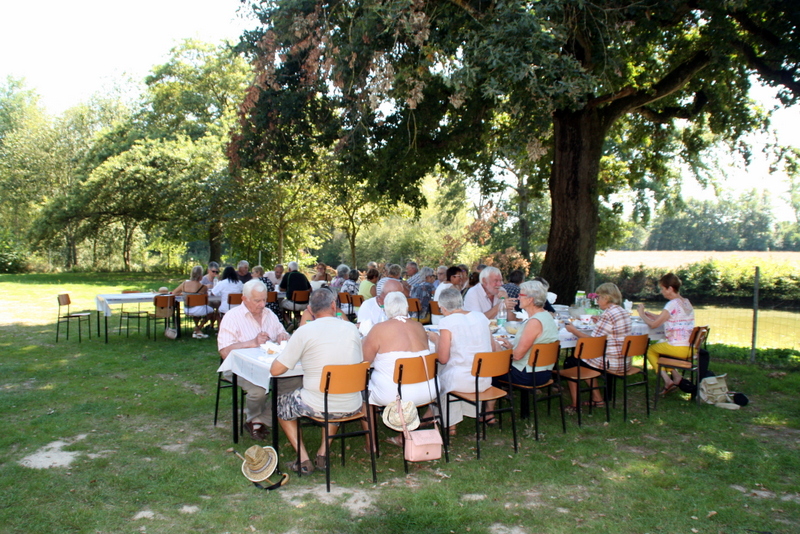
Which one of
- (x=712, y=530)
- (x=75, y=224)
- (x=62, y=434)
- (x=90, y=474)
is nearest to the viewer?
(x=712, y=530)

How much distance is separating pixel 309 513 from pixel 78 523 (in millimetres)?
1359

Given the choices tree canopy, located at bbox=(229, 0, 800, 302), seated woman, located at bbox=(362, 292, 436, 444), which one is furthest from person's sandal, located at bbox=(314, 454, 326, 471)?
tree canopy, located at bbox=(229, 0, 800, 302)

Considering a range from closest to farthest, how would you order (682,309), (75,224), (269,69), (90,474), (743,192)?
(90,474) < (682,309) < (269,69) < (75,224) < (743,192)

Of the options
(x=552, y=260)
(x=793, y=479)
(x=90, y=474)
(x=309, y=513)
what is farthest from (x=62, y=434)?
(x=552, y=260)

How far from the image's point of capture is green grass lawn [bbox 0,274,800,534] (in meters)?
3.49

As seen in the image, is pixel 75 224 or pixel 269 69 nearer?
pixel 269 69

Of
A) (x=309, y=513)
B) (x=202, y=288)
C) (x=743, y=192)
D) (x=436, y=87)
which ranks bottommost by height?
(x=309, y=513)

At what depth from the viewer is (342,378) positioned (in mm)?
3986

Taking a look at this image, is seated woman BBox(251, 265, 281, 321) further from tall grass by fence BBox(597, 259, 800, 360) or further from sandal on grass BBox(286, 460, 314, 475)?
tall grass by fence BBox(597, 259, 800, 360)

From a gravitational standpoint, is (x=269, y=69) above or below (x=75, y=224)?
above

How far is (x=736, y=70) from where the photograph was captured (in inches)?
414

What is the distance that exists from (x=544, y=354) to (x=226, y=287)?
20.2 ft

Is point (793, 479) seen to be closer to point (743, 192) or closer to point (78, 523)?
point (78, 523)

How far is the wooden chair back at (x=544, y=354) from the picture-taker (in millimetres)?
4988
